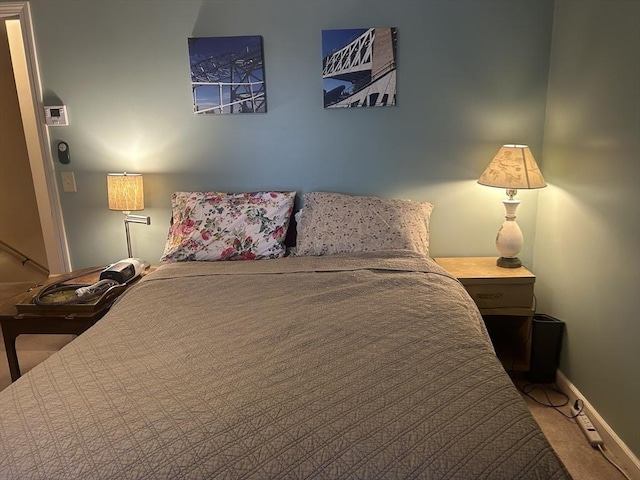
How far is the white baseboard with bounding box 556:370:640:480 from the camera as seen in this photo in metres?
1.80

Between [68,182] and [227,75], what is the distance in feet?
3.62

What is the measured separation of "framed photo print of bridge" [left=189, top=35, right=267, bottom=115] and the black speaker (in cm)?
181

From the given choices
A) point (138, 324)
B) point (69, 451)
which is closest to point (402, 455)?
point (69, 451)

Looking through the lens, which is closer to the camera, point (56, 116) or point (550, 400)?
point (550, 400)

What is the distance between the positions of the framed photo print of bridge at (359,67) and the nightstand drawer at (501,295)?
108 centimetres

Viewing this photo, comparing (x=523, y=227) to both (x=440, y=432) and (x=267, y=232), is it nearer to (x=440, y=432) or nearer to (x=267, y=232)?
(x=267, y=232)

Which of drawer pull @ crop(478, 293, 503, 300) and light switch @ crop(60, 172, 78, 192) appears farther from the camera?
light switch @ crop(60, 172, 78, 192)

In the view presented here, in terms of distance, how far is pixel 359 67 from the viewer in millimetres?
2557

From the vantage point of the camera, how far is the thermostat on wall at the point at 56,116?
8.73 feet

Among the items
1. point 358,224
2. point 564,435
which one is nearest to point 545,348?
point 564,435

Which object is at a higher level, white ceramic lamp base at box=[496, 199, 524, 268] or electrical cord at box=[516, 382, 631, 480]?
white ceramic lamp base at box=[496, 199, 524, 268]

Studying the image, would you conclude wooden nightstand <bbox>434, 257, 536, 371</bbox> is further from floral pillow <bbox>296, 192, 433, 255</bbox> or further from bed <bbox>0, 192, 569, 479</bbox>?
bed <bbox>0, 192, 569, 479</bbox>

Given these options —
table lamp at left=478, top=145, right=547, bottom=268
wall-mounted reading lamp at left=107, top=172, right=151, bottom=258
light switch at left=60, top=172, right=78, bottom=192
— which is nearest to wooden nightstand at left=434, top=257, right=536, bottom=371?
table lamp at left=478, top=145, right=547, bottom=268

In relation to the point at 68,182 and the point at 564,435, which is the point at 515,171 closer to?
the point at 564,435
